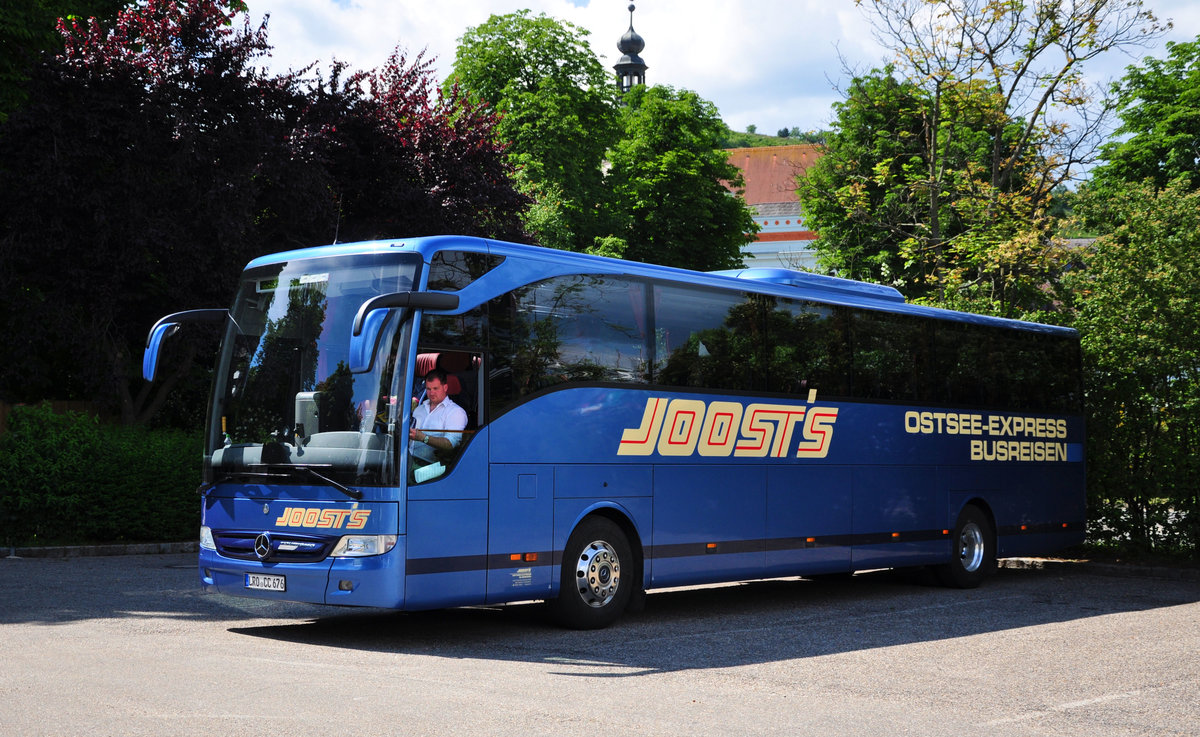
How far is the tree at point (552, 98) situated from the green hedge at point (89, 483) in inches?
1111

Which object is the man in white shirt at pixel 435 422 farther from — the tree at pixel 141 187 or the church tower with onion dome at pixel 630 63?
the church tower with onion dome at pixel 630 63

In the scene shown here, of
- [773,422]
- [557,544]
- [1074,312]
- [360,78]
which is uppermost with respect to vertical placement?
[360,78]

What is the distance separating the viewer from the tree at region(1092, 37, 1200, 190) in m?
43.8

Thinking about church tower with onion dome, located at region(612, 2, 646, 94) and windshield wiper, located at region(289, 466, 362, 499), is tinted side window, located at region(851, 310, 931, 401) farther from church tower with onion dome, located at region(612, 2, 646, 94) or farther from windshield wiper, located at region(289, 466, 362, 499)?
church tower with onion dome, located at region(612, 2, 646, 94)

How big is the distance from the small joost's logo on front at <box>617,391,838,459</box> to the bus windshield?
268 cm

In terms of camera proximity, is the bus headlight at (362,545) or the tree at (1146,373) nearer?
the bus headlight at (362,545)

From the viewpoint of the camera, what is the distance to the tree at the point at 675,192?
171 ft

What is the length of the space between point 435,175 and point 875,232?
84.9 ft

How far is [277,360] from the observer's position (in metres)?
11.0

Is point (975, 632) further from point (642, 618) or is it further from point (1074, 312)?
point (1074, 312)

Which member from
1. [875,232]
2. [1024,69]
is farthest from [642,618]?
[875,232]

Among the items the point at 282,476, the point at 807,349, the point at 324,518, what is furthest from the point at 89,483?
the point at 807,349

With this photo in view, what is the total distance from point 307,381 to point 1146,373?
42.5ft

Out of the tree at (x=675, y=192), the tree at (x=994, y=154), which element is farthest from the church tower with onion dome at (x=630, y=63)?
the tree at (x=994, y=154)
